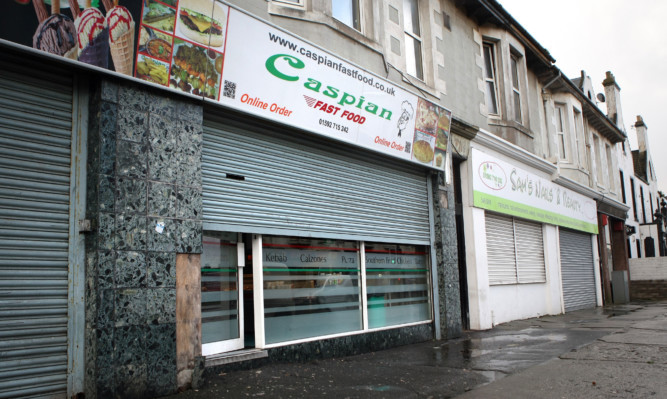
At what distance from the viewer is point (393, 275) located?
884 centimetres

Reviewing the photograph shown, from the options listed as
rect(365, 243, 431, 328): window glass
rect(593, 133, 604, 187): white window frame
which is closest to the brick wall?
rect(593, 133, 604, 187): white window frame

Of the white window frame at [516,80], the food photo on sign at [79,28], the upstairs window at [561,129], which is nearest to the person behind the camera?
the food photo on sign at [79,28]

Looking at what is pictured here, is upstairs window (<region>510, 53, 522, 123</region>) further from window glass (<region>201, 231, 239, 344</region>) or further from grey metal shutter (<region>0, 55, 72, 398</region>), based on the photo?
grey metal shutter (<region>0, 55, 72, 398</region>)

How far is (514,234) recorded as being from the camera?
13.2 m

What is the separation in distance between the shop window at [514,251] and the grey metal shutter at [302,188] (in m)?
3.18

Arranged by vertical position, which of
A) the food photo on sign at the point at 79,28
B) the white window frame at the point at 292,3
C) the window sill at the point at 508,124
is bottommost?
the food photo on sign at the point at 79,28

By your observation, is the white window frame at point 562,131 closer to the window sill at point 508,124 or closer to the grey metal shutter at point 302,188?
the window sill at point 508,124

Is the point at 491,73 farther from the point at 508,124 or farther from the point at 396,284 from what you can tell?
the point at 396,284

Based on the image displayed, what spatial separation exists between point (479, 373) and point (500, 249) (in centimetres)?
693

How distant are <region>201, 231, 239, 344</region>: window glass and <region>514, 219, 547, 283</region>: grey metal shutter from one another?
9.04 m

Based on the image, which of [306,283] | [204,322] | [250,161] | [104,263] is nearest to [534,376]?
[306,283]

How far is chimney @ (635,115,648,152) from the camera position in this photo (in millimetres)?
36000

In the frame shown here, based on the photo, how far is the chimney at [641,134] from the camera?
36.0 metres

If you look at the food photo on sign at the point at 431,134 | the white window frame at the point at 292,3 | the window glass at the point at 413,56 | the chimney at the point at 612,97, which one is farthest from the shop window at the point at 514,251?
the chimney at the point at 612,97
